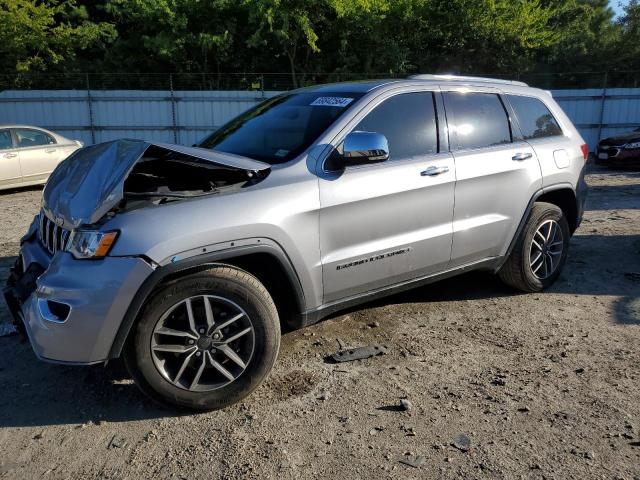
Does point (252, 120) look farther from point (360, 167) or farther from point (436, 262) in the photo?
point (436, 262)

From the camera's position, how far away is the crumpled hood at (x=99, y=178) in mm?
2805

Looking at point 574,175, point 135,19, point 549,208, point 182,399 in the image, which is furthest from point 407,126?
point 135,19

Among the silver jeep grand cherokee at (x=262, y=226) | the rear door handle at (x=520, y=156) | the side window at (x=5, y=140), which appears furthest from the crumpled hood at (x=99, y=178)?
the side window at (x=5, y=140)

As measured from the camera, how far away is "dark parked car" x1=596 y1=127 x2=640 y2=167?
13375 mm

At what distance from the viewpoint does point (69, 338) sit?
2.72m

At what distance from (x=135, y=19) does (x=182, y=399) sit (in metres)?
19.7

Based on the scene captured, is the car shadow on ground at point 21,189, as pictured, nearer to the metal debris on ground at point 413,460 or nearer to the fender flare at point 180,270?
the fender flare at point 180,270

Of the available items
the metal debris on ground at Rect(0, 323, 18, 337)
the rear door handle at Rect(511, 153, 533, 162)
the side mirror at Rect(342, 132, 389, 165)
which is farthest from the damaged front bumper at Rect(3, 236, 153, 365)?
the rear door handle at Rect(511, 153, 533, 162)

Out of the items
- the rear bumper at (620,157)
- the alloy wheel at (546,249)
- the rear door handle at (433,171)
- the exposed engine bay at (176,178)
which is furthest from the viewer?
the rear bumper at (620,157)

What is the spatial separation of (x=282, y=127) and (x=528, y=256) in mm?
2399

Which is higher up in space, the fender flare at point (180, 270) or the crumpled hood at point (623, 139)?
the fender flare at point (180, 270)

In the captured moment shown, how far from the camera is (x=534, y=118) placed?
4.78 m

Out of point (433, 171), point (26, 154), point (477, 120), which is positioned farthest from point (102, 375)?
point (26, 154)

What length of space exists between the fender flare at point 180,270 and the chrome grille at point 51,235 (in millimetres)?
554
